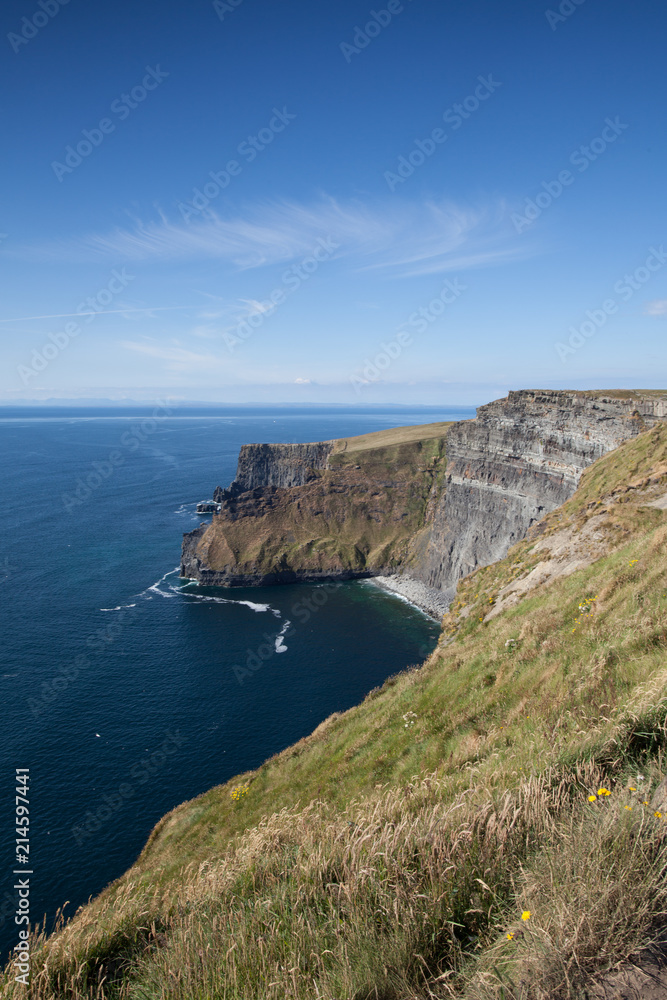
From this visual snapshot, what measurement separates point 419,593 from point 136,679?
2047 inches

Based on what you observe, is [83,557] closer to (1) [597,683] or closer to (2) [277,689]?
(2) [277,689]

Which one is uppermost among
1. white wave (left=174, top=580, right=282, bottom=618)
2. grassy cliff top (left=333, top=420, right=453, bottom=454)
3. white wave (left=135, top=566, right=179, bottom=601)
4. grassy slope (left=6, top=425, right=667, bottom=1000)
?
grassy cliff top (left=333, top=420, right=453, bottom=454)

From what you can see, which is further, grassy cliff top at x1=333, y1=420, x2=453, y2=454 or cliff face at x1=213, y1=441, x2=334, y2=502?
grassy cliff top at x1=333, y1=420, x2=453, y2=454

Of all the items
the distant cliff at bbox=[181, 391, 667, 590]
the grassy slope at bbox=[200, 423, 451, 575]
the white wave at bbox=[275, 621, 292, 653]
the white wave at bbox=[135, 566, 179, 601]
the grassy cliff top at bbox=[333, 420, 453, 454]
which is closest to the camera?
the white wave at bbox=[275, 621, 292, 653]

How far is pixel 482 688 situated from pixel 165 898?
10.4 meters

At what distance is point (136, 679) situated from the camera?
5947 cm

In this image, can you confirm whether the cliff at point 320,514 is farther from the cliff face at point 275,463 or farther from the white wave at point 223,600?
the white wave at point 223,600

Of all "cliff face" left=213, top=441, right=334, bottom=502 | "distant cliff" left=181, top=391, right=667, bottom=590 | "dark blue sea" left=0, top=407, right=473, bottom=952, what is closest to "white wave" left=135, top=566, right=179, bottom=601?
"dark blue sea" left=0, top=407, right=473, bottom=952

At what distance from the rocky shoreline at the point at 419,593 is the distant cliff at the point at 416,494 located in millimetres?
2089

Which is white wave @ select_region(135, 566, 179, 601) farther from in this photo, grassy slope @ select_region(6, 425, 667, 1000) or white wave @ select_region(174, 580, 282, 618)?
grassy slope @ select_region(6, 425, 667, 1000)

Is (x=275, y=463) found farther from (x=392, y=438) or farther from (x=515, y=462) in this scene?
(x=515, y=462)

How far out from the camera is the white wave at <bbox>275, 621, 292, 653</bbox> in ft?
227

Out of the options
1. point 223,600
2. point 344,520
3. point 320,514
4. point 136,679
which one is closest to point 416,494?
point 344,520

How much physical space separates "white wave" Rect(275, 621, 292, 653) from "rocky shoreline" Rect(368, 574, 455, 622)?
24.2m
